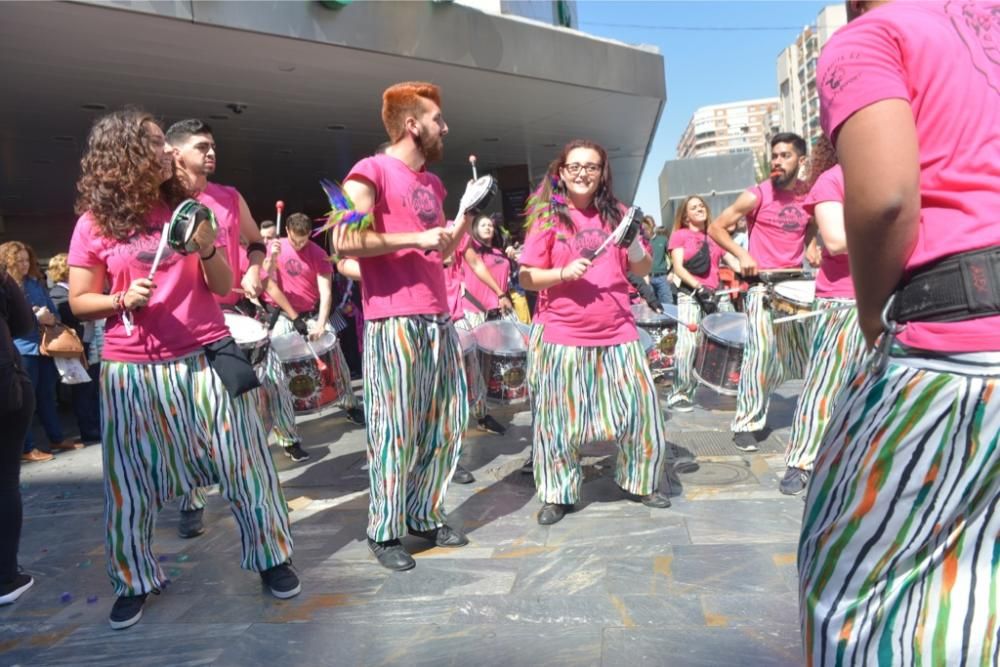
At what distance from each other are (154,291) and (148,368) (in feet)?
0.96

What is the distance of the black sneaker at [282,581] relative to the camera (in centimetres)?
314

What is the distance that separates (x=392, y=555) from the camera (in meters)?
3.37

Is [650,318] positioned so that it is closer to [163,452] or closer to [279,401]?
[279,401]

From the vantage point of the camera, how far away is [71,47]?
8070 millimetres

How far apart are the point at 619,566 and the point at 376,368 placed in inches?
50.5

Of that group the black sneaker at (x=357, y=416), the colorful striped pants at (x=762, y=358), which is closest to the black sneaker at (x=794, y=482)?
the colorful striped pants at (x=762, y=358)

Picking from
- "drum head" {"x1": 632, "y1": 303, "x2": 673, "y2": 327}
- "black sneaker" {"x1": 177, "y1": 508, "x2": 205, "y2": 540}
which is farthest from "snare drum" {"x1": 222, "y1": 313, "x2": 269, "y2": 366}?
"drum head" {"x1": 632, "y1": 303, "x2": 673, "y2": 327}

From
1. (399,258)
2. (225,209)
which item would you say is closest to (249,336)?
(225,209)

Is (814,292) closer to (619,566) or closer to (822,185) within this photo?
(822,185)

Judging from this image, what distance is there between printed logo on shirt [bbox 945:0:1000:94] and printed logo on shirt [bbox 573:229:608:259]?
2479mm

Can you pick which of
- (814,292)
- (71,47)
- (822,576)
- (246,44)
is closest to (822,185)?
(814,292)

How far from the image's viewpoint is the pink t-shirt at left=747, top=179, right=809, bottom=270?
491 centimetres

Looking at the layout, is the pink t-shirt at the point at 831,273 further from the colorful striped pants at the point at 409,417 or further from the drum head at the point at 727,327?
the colorful striped pants at the point at 409,417

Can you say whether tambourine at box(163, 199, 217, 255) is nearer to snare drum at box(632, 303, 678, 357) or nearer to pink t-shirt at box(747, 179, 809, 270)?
pink t-shirt at box(747, 179, 809, 270)
